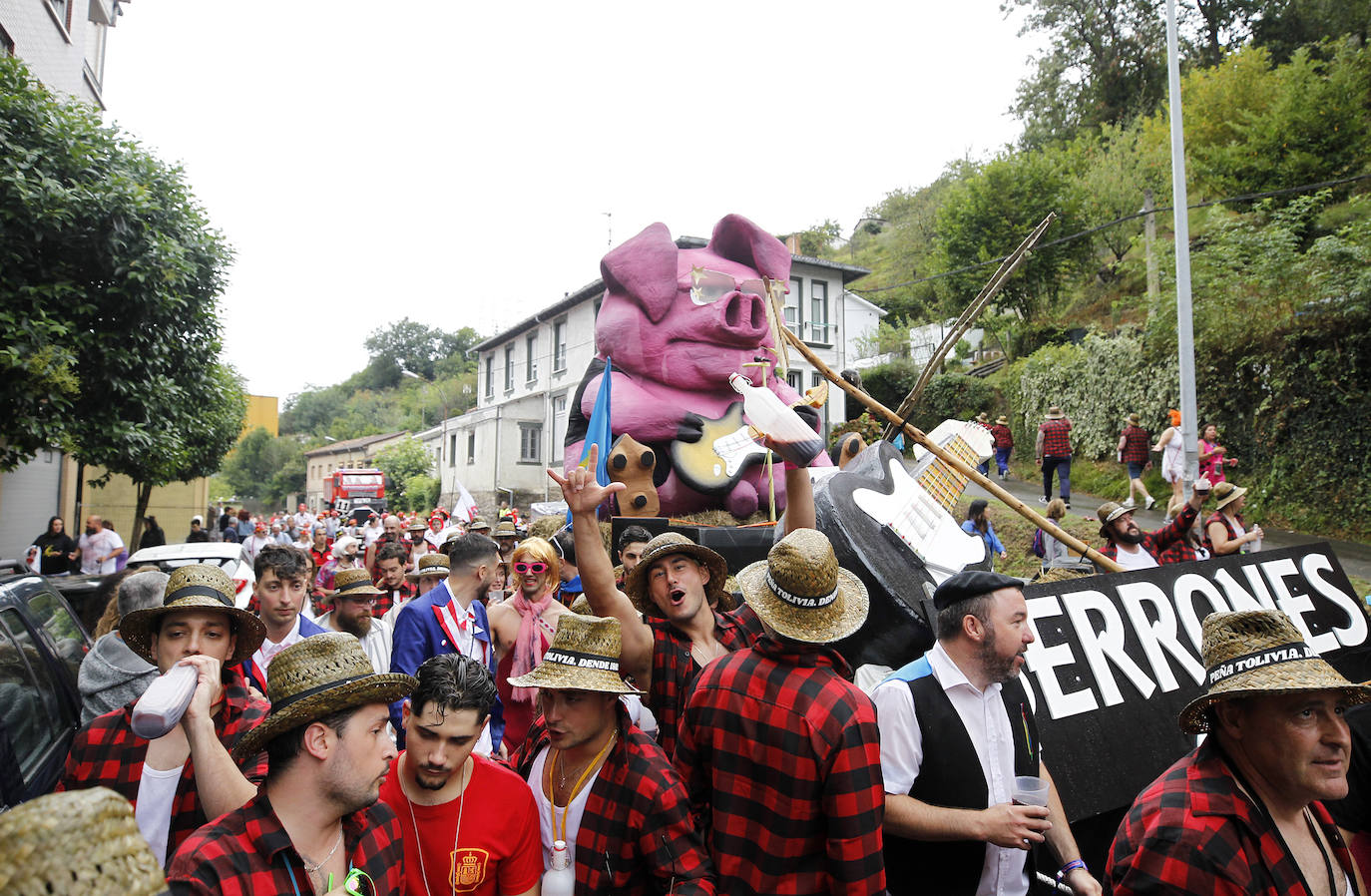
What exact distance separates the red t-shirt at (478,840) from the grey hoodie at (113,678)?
1388mm

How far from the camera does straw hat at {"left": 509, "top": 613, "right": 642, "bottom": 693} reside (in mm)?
2338

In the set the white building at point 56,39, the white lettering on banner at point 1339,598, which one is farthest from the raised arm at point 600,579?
the white building at point 56,39

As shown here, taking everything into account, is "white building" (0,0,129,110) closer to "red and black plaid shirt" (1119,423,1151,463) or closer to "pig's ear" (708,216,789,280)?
"pig's ear" (708,216,789,280)

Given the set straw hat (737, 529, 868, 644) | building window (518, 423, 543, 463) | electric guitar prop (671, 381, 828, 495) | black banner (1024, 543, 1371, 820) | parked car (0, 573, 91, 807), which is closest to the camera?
straw hat (737, 529, 868, 644)

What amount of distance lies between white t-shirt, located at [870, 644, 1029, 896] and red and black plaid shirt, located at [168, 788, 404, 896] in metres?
1.50

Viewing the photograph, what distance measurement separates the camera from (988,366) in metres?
27.3

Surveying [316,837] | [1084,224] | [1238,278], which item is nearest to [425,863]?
[316,837]

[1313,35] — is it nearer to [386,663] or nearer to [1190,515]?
[1190,515]

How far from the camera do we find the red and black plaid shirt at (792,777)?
2184 mm

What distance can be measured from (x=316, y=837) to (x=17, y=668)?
7.64 ft

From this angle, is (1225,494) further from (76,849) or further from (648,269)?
(76,849)

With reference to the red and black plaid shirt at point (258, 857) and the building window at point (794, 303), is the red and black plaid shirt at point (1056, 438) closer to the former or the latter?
the red and black plaid shirt at point (258, 857)

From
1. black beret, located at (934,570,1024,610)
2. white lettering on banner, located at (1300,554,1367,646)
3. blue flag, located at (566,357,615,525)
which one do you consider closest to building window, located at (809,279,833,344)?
blue flag, located at (566,357,615,525)

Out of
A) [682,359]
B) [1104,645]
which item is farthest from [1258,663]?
[682,359]
